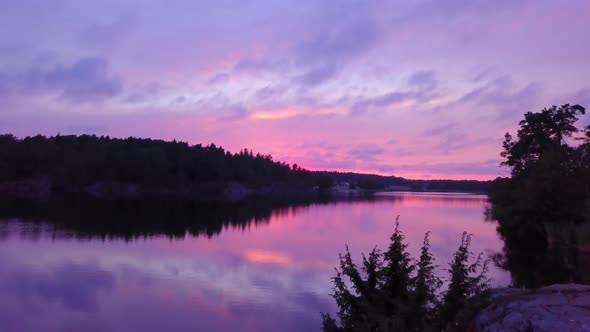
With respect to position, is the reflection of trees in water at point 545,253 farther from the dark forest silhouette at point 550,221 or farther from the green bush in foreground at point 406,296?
the green bush in foreground at point 406,296

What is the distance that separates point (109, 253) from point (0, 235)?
10425 mm

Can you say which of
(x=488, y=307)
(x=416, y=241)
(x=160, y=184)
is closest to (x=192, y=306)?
(x=488, y=307)

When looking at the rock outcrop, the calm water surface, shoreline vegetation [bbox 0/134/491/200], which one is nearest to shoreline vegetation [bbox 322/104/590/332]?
the rock outcrop

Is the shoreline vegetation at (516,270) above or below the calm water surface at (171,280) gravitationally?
above

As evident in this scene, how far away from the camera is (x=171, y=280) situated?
21.7 metres

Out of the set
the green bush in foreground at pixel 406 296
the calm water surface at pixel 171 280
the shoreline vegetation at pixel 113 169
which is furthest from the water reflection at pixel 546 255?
the shoreline vegetation at pixel 113 169

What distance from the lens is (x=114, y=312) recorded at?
1662cm

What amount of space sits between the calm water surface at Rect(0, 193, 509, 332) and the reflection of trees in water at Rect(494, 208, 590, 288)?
1480 millimetres

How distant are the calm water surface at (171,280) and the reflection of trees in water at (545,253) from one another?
1480 millimetres

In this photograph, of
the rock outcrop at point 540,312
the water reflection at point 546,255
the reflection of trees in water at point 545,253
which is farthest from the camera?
the reflection of trees in water at point 545,253

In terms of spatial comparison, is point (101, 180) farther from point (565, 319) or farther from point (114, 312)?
point (565, 319)

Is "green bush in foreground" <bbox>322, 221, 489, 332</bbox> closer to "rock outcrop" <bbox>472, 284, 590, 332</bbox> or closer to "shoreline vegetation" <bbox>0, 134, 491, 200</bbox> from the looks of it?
"rock outcrop" <bbox>472, 284, 590, 332</bbox>

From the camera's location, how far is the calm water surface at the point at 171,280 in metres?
15.9

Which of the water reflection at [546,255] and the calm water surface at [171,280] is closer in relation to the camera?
the calm water surface at [171,280]
